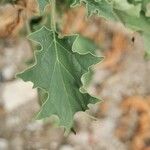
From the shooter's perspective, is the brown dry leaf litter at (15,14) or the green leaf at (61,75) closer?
the green leaf at (61,75)

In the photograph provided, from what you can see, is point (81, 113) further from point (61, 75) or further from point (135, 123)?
point (61, 75)

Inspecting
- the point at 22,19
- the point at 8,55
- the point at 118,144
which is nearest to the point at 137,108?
the point at 118,144

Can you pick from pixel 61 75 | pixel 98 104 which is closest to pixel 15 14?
pixel 61 75

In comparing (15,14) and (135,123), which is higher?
(15,14)

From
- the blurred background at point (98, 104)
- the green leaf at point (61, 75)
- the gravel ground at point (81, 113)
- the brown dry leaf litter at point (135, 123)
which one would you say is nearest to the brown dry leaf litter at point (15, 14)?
the green leaf at point (61, 75)

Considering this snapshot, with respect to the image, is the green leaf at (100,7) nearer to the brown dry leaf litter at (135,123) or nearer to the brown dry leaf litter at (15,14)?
the brown dry leaf litter at (15,14)

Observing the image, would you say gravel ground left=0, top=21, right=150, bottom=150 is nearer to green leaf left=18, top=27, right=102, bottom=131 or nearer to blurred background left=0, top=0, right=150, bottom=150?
blurred background left=0, top=0, right=150, bottom=150
